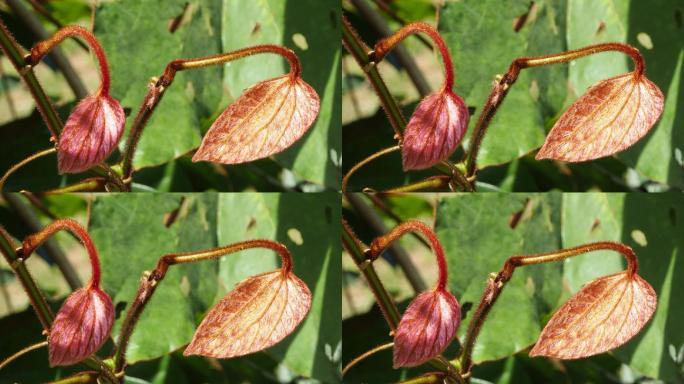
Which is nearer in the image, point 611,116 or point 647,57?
point 611,116

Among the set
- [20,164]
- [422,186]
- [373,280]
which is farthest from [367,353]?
[20,164]

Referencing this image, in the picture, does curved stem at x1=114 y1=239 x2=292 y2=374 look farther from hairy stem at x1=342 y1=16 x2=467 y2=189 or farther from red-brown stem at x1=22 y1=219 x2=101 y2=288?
hairy stem at x1=342 y1=16 x2=467 y2=189

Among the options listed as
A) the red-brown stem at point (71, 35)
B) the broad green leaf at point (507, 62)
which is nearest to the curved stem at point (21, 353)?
the red-brown stem at point (71, 35)

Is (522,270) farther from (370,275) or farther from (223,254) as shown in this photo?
(223,254)

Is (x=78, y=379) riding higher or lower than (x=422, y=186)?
lower

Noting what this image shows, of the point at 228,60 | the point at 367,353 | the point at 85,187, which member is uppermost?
the point at 228,60

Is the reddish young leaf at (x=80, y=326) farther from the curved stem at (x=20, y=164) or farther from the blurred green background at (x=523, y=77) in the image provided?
the blurred green background at (x=523, y=77)
